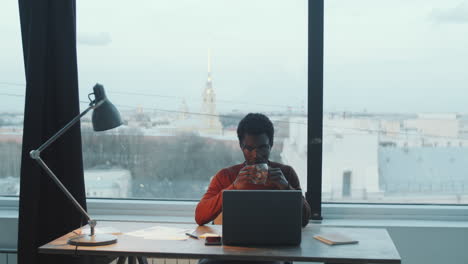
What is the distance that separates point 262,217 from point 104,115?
34.1 inches

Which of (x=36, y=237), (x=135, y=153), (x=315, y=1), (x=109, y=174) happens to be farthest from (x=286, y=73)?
(x=36, y=237)

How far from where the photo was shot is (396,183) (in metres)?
3.59

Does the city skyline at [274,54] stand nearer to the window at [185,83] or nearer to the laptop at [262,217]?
the window at [185,83]

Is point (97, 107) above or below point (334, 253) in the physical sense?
above

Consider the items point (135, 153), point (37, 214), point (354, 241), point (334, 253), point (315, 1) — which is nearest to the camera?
point (334, 253)

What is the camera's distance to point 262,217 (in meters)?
2.23

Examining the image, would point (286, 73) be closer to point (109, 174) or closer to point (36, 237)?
point (109, 174)

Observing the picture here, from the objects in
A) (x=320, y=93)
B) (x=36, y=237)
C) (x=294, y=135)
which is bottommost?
(x=36, y=237)

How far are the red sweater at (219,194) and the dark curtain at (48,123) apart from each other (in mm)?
994

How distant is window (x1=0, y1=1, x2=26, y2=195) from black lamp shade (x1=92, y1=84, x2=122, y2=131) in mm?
1566

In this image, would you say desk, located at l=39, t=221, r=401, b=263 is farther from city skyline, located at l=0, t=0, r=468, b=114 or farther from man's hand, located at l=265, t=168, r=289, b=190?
city skyline, located at l=0, t=0, r=468, b=114

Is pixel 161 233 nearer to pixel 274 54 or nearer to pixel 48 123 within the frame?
pixel 48 123

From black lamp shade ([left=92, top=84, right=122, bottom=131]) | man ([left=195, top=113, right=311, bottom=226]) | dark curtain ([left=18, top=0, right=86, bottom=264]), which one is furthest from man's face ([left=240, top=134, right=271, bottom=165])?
dark curtain ([left=18, top=0, right=86, bottom=264])

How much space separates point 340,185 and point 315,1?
121 cm
